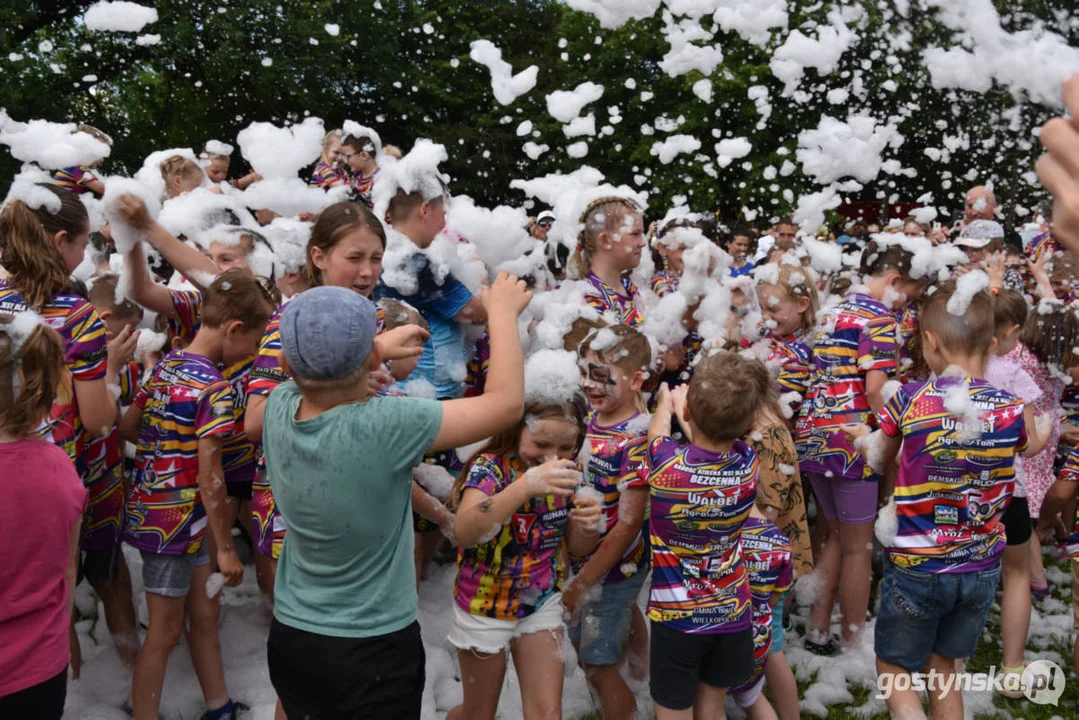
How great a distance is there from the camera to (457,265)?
3.38m

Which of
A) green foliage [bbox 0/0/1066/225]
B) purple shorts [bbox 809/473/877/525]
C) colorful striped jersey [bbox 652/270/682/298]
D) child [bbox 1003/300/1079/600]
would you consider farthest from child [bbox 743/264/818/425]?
green foliage [bbox 0/0/1066/225]

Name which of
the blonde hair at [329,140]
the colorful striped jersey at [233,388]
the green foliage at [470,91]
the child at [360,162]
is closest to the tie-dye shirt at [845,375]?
the colorful striped jersey at [233,388]

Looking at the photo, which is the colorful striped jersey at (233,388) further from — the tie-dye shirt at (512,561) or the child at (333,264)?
the tie-dye shirt at (512,561)

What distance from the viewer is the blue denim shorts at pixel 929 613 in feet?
9.73

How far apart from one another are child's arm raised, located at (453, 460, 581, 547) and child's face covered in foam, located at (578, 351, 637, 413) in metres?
0.66

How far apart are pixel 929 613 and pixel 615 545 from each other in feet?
4.14

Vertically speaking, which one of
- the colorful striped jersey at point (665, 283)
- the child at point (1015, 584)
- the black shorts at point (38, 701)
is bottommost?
the child at point (1015, 584)

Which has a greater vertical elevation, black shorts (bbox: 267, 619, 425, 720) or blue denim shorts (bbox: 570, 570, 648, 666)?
black shorts (bbox: 267, 619, 425, 720)

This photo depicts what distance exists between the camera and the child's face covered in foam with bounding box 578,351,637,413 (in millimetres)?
2986

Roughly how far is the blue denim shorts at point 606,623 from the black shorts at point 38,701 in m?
1.69

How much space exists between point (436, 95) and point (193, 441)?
15.9 meters

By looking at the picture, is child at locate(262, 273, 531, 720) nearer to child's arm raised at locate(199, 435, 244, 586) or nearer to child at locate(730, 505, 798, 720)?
child's arm raised at locate(199, 435, 244, 586)

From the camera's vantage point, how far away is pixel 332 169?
565 centimetres

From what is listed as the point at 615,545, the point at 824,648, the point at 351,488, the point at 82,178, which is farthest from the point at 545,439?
the point at 82,178
